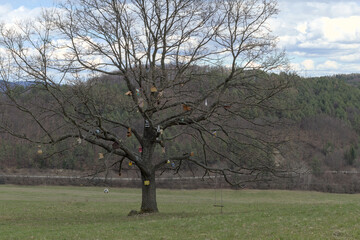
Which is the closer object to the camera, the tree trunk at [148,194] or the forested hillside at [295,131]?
the tree trunk at [148,194]

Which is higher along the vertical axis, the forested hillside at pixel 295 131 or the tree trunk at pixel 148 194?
the forested hillside at pixel 295 131

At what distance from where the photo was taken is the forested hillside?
1564cm

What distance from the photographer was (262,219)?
11.5 meters

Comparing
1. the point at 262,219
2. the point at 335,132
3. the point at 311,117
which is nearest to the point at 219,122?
the point at 262,219

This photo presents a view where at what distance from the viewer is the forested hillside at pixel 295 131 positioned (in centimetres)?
1564

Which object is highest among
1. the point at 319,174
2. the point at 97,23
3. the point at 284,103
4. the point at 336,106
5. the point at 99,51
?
the point at 336,106

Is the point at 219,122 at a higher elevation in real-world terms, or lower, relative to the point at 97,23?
lower

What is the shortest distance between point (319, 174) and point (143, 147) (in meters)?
42.6

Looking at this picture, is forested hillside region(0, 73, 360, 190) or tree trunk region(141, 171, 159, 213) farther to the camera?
forested hillside region(0, 73, 360, 190)

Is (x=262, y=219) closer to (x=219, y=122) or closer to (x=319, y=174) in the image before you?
(x=219, y=122)

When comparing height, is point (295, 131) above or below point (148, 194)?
above

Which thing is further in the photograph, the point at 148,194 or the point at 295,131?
the point at 295,131

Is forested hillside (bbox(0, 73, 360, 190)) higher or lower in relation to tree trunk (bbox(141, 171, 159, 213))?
higher

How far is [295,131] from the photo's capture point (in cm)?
1655
